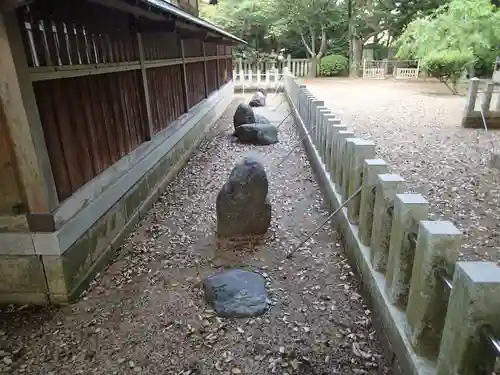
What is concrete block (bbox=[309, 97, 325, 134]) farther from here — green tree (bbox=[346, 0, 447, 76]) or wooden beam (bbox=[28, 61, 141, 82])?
green tree (bbox=[346, 0, 447, 76])

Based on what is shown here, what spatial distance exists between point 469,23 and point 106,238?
48.0ft

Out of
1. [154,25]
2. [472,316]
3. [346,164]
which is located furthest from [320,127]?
[472,316]

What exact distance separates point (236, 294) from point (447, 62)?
1378cm

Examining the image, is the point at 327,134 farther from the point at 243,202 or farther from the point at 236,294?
the point at 236,294

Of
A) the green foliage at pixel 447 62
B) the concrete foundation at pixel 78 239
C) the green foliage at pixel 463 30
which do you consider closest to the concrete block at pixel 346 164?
the concrete foundation at pixel 78 239

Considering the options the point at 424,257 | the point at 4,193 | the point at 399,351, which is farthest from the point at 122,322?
the point at 424,257

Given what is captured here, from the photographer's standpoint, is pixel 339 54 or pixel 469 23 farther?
pixel 339 54

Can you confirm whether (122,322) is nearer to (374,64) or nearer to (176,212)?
(176,212)

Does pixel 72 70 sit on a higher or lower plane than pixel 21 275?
higher

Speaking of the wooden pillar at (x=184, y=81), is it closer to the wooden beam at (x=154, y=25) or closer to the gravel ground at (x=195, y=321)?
the wooden beam at (x=154, y=25)

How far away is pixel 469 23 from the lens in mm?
12906

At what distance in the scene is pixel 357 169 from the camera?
3330 mm

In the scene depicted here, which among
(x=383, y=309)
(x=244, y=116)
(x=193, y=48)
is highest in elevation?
(x=193, y=48)

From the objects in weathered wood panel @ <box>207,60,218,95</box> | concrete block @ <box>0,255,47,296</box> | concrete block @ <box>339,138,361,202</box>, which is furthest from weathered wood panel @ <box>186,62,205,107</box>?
concrete block @ <box>0,255,47,296</box>
